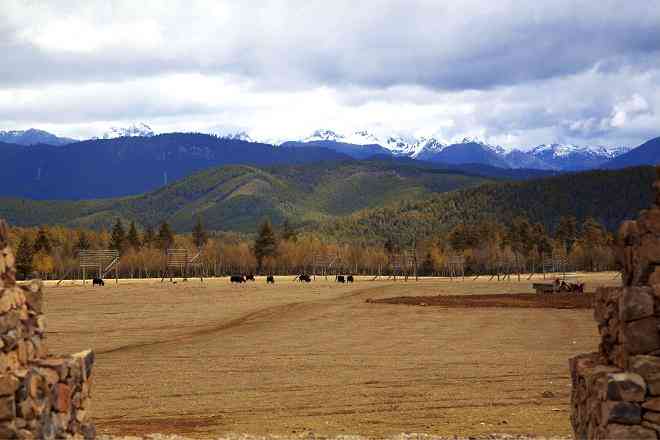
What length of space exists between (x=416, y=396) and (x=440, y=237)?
158 metres

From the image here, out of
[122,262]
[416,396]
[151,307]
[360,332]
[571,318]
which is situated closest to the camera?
[416,396]

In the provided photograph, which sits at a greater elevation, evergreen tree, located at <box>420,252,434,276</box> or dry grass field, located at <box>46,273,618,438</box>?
evergreen tree, located at <box>420,252,434,276</box>

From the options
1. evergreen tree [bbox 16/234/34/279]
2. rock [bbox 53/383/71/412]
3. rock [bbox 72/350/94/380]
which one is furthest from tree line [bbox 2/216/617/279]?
rock [bbox 53/383/71/412]

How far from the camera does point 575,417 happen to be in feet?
38.1

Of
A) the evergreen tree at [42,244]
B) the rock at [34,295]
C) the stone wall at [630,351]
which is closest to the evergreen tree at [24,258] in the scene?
the evergreen tree at [42,244]

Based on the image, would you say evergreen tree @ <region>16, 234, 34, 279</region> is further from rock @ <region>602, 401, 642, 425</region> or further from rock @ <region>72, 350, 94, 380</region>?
rock @ <region>602, 401, 642, 425</region>

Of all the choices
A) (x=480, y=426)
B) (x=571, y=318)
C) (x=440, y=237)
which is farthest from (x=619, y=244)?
(x=440, y=237)

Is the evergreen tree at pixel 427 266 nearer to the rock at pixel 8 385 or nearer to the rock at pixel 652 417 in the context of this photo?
the rock at pixel 652 417

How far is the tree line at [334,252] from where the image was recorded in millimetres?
131250

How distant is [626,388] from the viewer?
915 cm

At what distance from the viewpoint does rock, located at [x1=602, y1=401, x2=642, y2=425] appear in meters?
9.06

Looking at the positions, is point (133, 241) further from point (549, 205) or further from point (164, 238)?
point (549, 205)

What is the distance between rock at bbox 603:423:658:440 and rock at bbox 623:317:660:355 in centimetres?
91

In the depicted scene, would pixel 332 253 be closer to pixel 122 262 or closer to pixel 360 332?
pixel 122 262
